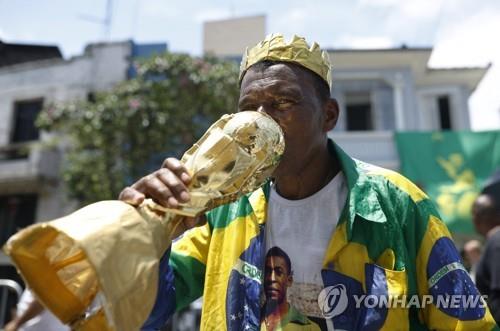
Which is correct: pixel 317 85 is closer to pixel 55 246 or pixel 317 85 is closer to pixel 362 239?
pixel 362 239

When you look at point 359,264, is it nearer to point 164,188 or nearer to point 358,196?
point 358,196

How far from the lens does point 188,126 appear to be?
38.5 feet

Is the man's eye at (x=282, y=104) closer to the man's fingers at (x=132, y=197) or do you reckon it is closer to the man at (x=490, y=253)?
the man's fingers at (x=132, y=197)

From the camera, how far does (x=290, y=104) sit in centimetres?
163

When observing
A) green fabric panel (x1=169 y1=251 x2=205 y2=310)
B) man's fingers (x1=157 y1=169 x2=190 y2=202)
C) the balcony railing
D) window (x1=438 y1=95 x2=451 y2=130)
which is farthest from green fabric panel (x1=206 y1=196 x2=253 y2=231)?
window (x1=438 y1=95 x2=451 y2=130)

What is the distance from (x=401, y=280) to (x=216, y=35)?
1553cm

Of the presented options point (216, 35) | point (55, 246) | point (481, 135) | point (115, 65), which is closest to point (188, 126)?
point (115, 65)

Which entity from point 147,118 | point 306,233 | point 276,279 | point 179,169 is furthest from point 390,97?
point 179,169

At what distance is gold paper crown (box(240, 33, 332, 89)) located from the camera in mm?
1722

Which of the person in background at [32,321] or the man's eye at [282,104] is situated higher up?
the man's eye at [282,104]

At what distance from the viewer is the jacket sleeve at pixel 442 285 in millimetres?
1440

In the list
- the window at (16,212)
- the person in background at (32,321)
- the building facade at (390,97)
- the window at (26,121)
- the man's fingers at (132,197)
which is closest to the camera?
the man's fingers at (132,197)

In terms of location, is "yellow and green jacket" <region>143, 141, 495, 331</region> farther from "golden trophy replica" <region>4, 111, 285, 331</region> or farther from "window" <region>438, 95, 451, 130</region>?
"window" <region>438, 95, 451, 130</region>

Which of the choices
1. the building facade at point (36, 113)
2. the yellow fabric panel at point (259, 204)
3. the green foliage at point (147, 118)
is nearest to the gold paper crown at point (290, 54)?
the yellow fabric panel at point (259, 204)
